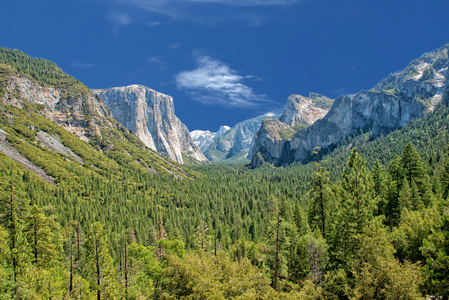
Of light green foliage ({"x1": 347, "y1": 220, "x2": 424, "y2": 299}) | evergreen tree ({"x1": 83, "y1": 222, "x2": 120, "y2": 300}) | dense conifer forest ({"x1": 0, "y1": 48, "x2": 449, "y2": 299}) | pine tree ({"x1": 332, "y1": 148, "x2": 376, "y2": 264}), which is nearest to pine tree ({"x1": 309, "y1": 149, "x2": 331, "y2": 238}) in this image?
dense conifer forest ({"x1": 0, "y1": 48, "x2": 449, "y2": 299})

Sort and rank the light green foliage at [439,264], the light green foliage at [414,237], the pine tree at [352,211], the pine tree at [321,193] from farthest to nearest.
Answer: the pine tree at [321,193], the light green foliage at [414,237], the pine tree at [352,211], the light green foliage at [439,264]

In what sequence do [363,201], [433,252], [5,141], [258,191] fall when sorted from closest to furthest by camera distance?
[433,252], [363,201], [5,141], [258,191]

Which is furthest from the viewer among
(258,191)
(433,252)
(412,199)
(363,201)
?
(258,191)

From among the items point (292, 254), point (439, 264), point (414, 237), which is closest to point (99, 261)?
point (439, 264)

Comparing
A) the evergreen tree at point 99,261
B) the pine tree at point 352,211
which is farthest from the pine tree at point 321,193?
the evergreen tree at point 99,261

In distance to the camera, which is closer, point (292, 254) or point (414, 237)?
point (414, 237)

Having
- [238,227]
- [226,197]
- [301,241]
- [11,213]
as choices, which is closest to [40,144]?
[226,197]

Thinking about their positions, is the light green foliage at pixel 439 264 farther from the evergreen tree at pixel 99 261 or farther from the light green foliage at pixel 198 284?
the evergreen tree at pixel 99 261

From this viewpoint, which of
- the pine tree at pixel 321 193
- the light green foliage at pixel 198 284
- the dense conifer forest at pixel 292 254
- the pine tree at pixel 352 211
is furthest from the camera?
the pine tree at pixel 321 193

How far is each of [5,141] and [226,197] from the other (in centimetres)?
13162

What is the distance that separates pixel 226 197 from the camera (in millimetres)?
146250

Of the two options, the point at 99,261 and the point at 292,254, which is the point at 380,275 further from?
the point at 99,261

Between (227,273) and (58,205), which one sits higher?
(58,205)

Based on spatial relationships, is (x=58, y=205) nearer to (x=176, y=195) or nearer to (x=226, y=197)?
(x=176, y=195)
